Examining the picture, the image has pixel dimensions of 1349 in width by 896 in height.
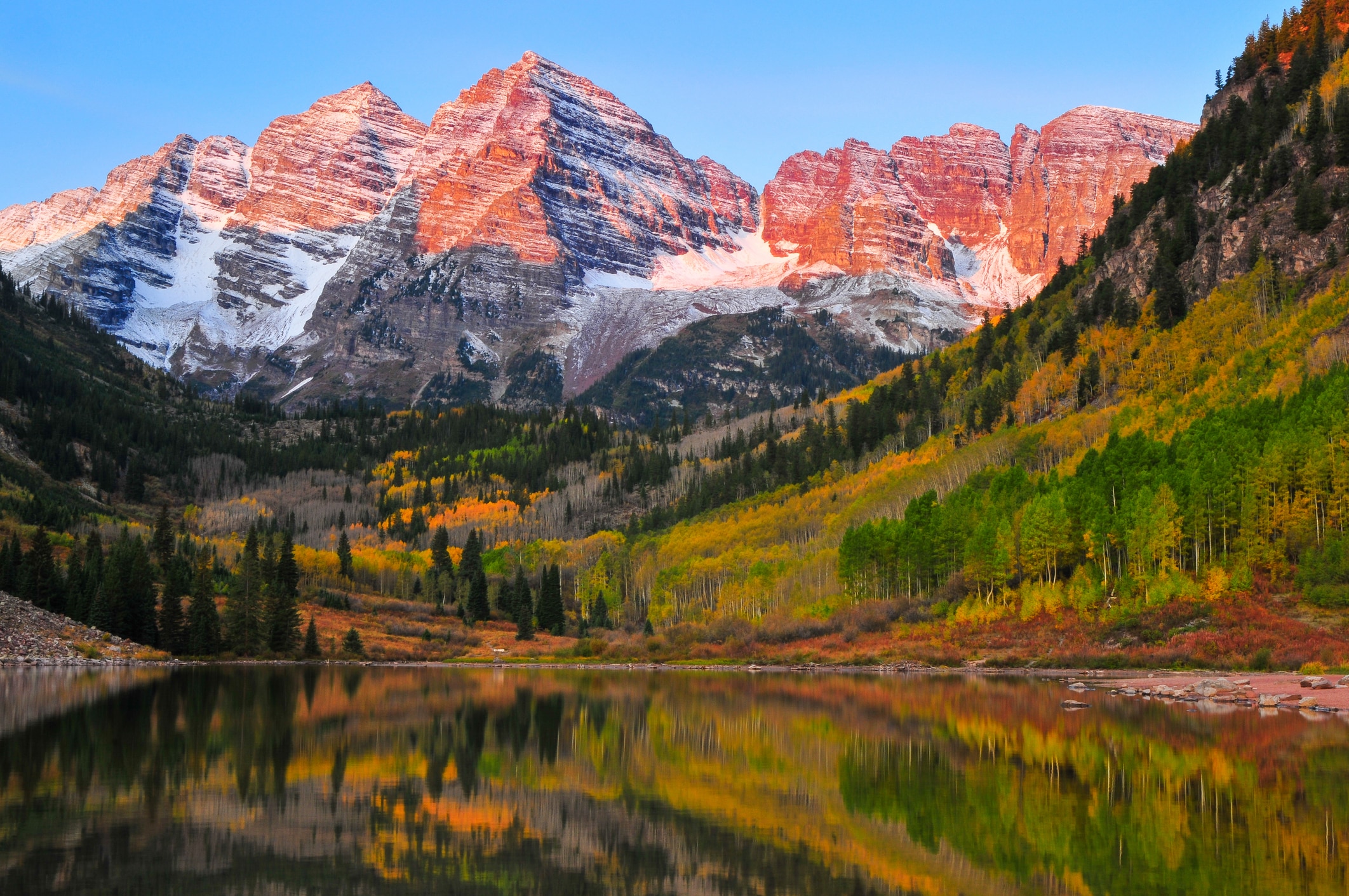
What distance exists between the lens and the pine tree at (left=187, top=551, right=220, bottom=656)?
111875mm

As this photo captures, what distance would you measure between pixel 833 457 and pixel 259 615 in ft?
355

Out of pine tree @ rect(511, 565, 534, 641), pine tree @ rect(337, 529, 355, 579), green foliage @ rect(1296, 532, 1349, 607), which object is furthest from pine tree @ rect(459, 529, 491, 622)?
green foliage @ rect(1296, 532, 1349, 607)

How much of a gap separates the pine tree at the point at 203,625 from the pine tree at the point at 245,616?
6.63 ft

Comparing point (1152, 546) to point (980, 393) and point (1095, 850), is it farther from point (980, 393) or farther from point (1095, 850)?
point (980, 393)

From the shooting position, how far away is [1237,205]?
134875 millimetres

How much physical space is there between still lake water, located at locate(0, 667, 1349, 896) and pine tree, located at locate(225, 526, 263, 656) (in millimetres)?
63826

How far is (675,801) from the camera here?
104 feet

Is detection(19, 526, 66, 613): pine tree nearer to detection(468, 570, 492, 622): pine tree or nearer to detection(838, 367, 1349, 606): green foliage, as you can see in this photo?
detection(468, 570, 492, 622): pine tree

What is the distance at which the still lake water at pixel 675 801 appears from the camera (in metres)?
22.6

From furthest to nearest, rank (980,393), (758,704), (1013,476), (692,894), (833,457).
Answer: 1. (833,457)
2. (980,393)
3. (1013,476)
4. (758,704)
5. (692,894)

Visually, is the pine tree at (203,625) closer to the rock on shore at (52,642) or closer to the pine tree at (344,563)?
the rock on shore at (52,642)

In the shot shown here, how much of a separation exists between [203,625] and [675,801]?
9389cm

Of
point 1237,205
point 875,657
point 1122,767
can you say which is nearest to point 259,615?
point 875,657

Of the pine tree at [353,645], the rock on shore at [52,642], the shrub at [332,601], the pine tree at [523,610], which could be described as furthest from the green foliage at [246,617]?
the pine tree at [523,610]
